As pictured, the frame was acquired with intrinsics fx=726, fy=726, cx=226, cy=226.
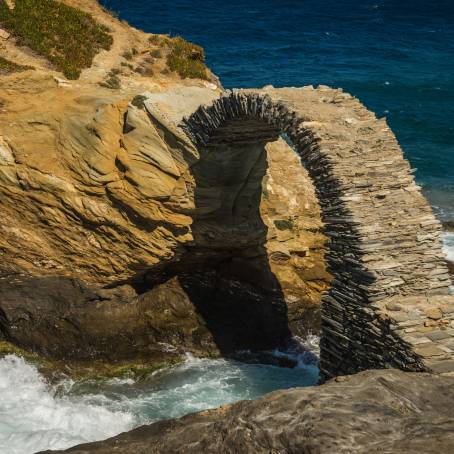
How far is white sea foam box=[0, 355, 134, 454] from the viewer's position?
23.9 meters

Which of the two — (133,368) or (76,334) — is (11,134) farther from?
(133,368)

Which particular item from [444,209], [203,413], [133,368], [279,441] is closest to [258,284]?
[133,368]

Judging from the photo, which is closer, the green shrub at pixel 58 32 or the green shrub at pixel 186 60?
the green shrub at pixel 58 32

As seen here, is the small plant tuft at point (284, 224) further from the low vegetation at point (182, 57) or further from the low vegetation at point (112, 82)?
the low vegetation at point (112, 82)

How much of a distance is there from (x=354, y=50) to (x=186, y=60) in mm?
44930

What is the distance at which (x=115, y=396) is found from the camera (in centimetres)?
2706

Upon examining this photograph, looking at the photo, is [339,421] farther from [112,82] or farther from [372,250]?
[112,82]

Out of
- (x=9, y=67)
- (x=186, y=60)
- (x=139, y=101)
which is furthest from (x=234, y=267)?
(x=9, y=67)

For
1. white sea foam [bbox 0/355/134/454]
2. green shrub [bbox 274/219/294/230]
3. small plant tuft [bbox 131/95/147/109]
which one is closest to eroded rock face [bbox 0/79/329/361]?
small plant tuft [bbox 131/95/147/109]

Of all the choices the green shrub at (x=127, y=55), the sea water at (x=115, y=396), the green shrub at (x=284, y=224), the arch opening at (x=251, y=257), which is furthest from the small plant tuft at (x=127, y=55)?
the sea water at (x=115, y=396)

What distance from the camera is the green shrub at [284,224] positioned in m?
31.7

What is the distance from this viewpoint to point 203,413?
61.6 ft

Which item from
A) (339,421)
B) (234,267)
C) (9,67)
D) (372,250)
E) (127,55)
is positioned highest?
(127,55)

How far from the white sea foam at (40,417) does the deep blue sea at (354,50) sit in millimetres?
26998
